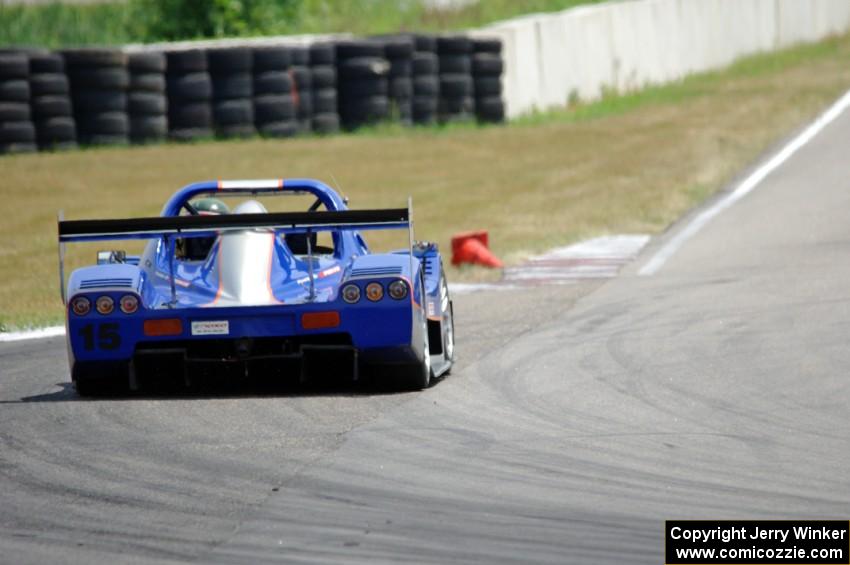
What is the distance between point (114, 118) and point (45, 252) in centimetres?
529

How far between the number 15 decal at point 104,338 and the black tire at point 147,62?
14002mm

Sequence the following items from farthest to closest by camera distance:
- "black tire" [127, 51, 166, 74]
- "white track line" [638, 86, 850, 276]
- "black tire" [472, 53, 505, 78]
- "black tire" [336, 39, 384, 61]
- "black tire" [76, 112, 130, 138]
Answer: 1. "black tire" [472, 53, 505, 78]
2. "black tire" [336, 39, 384, 61]
3. "black tire" [76, 112, 130, 138]
4. "black tire" [127, 51, 166, 74]
5. "white track line" [638, 86, 850, 276]

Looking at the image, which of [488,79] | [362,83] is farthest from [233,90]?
[488,79]

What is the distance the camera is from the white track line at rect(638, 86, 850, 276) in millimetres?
15258

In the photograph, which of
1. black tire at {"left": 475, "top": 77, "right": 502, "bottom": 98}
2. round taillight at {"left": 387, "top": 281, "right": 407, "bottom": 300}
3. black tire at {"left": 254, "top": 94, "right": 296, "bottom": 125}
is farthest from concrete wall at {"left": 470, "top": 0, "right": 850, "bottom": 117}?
round taillight at {"left": 387, "top": 281, "right": 407, "bottom": 300}

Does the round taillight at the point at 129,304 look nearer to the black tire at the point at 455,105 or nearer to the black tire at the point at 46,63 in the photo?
the black tire at the point at 46,63

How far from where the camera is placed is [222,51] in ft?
75.3

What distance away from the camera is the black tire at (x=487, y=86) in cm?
2484

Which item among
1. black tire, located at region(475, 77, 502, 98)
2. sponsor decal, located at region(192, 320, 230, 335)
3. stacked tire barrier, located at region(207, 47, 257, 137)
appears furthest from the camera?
black tire, located at region(475, 77, 502, 98)

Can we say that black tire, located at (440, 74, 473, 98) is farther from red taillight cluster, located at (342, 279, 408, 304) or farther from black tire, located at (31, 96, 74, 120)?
red taillight cluster, located at (342, 279, 408, 304)

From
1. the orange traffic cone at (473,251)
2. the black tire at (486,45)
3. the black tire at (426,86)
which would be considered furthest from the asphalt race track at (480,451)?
the black tire at (486,45)

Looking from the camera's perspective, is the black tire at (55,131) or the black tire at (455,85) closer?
the black tire at (55,131)

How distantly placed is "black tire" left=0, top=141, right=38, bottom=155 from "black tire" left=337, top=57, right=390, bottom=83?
4272 mm

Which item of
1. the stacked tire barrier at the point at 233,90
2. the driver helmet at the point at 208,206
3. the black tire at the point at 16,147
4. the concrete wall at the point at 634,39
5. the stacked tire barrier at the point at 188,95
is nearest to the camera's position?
the driver helmet at the point at 208,206
